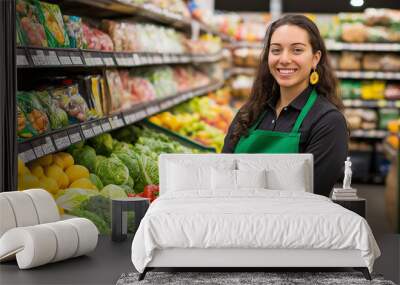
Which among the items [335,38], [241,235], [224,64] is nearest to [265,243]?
[241,235]

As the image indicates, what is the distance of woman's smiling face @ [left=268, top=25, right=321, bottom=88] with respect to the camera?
4969 mm

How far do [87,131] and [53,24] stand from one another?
2.19 ft

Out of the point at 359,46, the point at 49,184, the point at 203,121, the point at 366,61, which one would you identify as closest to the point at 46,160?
the point at 49,184

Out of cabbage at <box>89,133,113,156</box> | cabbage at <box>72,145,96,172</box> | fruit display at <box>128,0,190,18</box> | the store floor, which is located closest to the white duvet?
the store floor

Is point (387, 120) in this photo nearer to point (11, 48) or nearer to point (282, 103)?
point (282, 103)

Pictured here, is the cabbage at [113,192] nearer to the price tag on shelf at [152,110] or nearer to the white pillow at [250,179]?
the price tag on shelf at [152,110]

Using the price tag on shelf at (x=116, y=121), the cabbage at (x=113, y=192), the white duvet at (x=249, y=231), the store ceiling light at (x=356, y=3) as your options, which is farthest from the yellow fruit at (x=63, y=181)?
the store ceiling light at (x=356, y=3)

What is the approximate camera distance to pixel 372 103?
237 inches

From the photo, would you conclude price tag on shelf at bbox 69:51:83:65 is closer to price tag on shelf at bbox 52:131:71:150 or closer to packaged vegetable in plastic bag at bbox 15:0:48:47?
packaged vegetable in plastic bag at bbox 15:0:48:47

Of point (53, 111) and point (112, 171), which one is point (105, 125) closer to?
point (112, 171)

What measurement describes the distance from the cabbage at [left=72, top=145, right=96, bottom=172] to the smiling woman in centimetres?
97

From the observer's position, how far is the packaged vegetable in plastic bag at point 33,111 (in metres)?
4.81

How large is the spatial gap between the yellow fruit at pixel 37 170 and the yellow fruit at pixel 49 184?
0.12ft

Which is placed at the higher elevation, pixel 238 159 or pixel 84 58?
pixel 84 58
